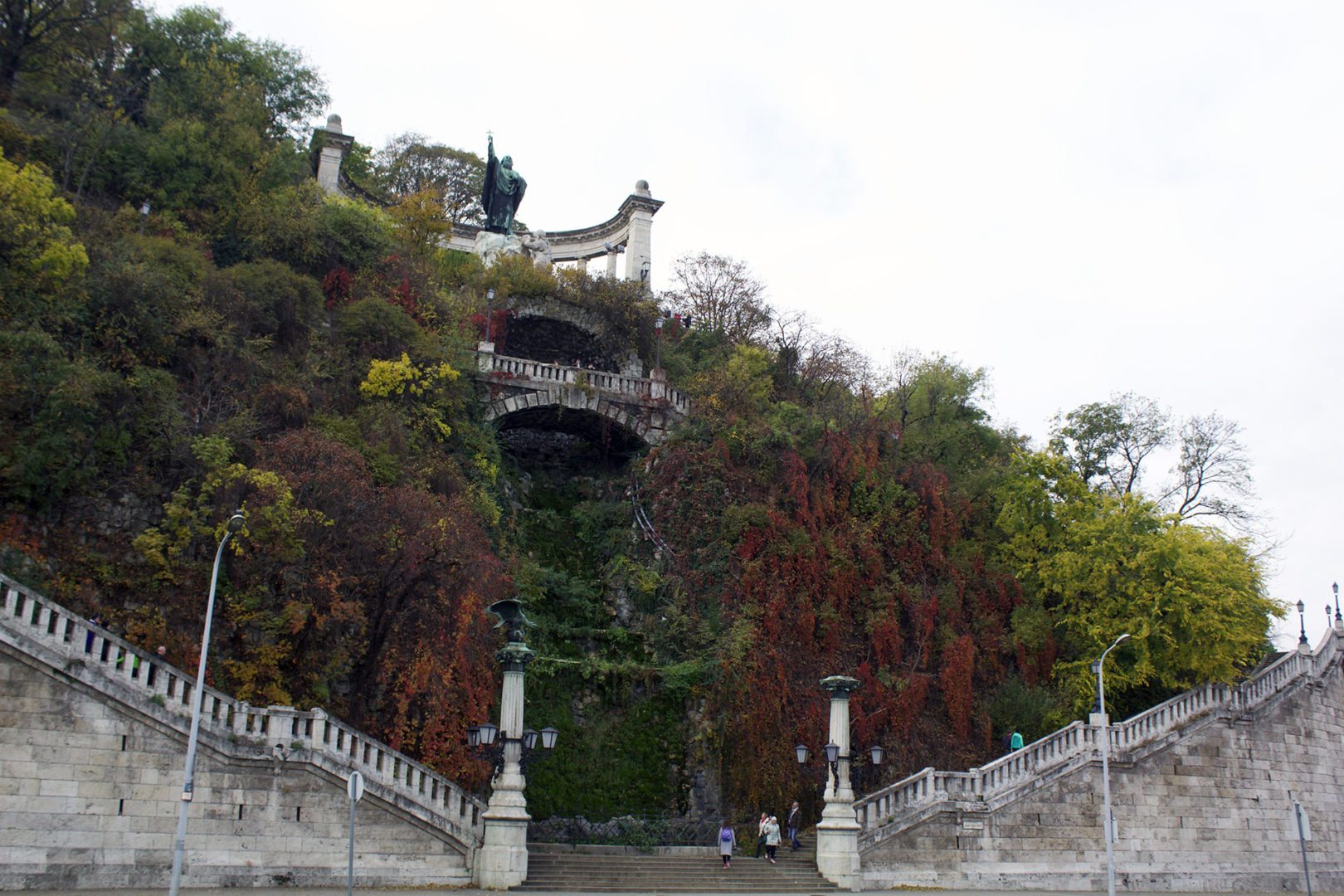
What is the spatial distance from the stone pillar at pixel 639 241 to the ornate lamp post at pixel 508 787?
85.1 feet

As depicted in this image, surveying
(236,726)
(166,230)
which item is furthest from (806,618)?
(166,230)

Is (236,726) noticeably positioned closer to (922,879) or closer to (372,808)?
(372,808)

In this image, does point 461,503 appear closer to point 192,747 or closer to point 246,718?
point 246,718

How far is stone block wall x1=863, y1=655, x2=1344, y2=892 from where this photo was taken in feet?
85.6

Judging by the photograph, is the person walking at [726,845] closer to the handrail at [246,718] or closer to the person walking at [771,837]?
the person walking at [771,837]

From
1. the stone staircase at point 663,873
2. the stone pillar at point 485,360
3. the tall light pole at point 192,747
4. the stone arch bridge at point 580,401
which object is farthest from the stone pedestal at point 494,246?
the tall light pole at point 192,747

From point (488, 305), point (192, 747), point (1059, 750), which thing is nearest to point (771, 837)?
point (1059, 750)

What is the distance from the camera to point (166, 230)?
106ft

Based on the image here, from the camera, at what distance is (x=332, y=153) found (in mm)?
44250

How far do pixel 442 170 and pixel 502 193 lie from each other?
14.4 metres

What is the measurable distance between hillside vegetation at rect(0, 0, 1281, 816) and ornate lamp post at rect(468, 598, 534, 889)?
1.82 m

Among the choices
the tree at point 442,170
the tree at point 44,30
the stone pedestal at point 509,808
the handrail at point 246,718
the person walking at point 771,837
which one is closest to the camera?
the handrail at point 246,718

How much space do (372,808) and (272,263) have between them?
16221 millimetres

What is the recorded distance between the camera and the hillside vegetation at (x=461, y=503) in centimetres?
2333
